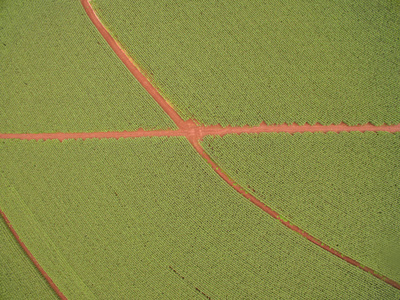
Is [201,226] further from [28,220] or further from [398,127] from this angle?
[398,127]

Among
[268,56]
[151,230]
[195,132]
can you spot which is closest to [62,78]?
[195,132]

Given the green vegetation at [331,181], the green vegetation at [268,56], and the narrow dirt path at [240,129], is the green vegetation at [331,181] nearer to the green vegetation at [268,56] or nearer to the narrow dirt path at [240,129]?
the narrow dirt path at [240,129]

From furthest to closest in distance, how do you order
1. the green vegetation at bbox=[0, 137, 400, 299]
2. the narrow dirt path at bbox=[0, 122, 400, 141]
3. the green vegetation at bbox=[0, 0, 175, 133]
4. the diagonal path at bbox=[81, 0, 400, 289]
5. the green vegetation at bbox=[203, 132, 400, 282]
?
the green vegetation at bbox=[0, 0, 175, 133], the narrow dirt path at bbox=[0, 122, 400, 141], the diagonal path at bbox=[81, 0, 400, 289], the green vegetation at bbox=[203, 132, 400, 282], the green vegetation at bbox=[0, 137, 400, 299]

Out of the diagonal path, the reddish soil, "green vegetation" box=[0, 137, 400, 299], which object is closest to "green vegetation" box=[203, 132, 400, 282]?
the diagonal path

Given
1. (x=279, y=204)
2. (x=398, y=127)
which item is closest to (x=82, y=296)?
(x=279, y=204)

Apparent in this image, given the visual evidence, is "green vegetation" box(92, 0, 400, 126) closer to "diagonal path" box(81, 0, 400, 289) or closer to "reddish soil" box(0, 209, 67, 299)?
"diagonal path" box(81, 0, 400, 289)

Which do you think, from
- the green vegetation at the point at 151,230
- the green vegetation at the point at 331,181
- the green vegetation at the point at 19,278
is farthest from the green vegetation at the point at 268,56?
the green vegetation at the point at 19,278
